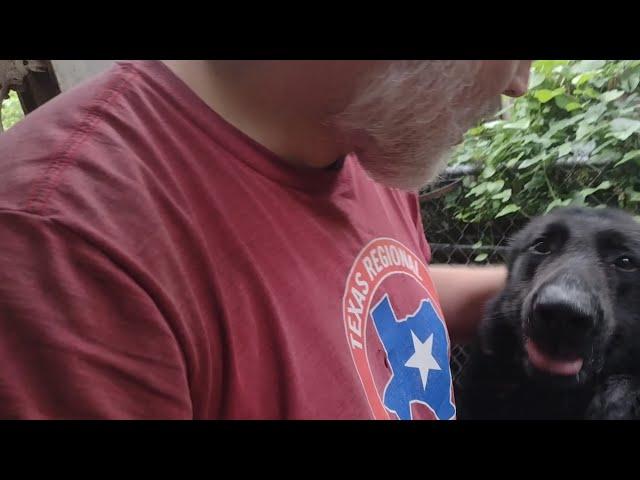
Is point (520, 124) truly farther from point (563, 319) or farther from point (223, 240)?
point (223, 240)

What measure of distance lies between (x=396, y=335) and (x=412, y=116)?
14.9 inches

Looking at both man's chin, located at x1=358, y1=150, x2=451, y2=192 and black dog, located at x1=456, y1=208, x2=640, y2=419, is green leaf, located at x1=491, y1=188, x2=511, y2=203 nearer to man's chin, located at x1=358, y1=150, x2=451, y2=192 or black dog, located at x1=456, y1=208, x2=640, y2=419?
black dog, located at x1=456, y1=208, x2=640, y2=419

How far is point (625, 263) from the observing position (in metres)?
1.67

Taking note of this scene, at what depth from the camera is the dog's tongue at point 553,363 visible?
1.45m

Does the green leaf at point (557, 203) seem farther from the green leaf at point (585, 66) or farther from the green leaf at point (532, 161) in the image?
the green leaf at point (585, 66)

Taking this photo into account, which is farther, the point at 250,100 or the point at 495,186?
the point at 495,186

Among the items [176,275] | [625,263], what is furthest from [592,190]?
[176,275]

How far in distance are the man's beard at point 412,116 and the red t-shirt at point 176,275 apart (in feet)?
0.33

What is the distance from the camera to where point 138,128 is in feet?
2.36

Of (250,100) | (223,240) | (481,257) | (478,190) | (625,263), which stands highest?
(250,100)

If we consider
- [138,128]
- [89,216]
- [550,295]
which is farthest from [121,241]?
[550,295]

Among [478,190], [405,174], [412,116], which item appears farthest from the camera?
[478,190]

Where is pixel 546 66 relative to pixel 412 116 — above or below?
below

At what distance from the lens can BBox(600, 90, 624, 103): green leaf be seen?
72.5 inches
